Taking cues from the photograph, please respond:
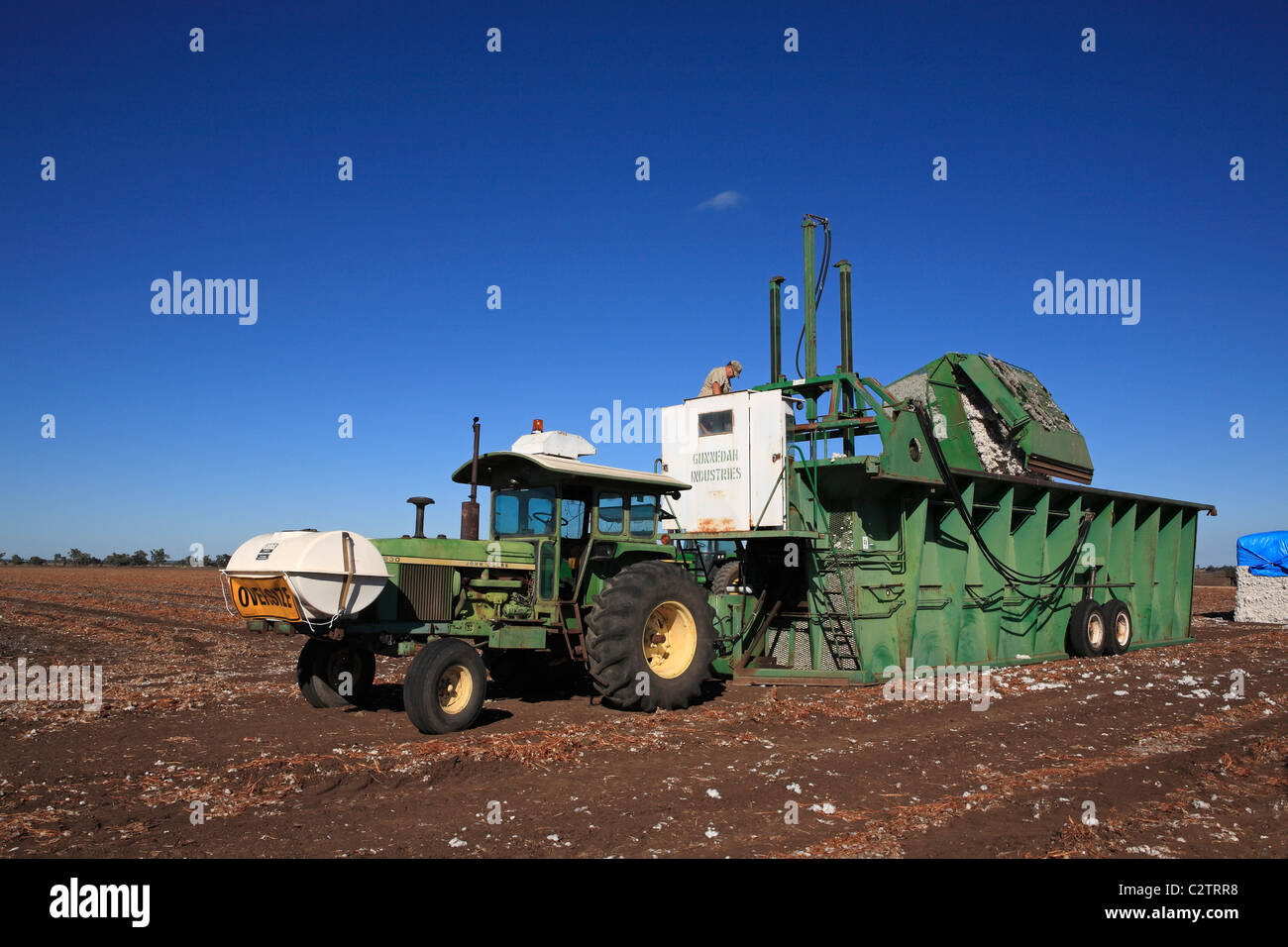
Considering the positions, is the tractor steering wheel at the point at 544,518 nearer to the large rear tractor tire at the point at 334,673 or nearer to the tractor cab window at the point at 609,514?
the tractor cab window at the point at 609,514

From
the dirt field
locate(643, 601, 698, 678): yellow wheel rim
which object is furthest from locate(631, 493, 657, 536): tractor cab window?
the dirt field

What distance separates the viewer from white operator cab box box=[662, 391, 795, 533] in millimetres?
Result: 11133

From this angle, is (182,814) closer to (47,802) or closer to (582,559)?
(47,802)

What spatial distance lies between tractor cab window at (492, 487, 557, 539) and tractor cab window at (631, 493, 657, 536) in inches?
44.0

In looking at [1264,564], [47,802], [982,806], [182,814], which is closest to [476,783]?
[182,814]

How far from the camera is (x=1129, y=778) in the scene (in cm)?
650

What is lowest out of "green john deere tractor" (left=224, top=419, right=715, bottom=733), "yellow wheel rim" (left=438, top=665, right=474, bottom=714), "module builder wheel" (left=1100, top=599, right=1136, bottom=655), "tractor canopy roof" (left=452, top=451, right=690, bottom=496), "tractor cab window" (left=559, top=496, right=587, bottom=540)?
"module builder wheel" (left=1100, top=599, right=1136, bottom=655)

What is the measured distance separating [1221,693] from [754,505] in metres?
5.81

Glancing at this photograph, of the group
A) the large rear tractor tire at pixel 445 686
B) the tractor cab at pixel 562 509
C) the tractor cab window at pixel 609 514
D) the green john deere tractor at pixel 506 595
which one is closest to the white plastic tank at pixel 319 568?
the green john deere tractor at pixel 506 595

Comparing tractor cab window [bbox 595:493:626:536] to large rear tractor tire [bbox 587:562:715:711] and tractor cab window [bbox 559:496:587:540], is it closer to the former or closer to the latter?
tractor cab window [bbox 559:496:587:540]

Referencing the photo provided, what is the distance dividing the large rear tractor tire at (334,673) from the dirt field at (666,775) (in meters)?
0.20

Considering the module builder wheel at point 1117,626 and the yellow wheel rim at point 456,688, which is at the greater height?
the yellow wheel rim at point 456,688

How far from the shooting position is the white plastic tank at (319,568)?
23.9ft
